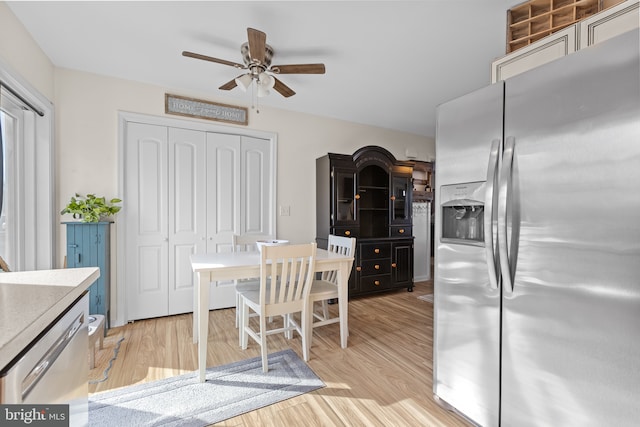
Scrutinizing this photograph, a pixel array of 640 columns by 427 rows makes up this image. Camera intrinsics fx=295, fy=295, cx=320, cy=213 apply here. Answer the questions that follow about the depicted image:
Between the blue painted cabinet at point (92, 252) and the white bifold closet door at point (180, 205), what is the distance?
37cm

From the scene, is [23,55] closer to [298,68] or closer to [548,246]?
[298,68]

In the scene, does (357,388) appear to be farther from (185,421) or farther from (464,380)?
(185,421)

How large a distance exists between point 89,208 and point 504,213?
3138mm

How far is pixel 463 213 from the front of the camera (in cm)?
166

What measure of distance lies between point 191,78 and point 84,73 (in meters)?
0.96

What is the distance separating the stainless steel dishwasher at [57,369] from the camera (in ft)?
2.09

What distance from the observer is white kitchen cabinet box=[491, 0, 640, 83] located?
132 cm

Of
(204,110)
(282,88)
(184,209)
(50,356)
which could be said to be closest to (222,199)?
(184,209)

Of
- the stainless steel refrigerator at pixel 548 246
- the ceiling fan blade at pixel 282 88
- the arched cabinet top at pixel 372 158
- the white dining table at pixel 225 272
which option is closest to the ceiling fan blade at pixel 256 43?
the ceiling fan blade at pixel 282 88

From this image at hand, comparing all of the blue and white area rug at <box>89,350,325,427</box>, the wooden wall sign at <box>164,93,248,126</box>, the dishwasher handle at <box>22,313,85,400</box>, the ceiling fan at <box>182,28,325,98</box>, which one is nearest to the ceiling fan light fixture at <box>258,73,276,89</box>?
the ceiling fan at <box>182,28,325,98</box>

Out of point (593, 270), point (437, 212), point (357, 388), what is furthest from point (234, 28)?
point (357, 388)

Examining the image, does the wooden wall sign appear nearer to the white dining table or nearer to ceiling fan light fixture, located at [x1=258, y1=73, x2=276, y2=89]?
ceiling fan light fixture, located at [x1=258, y1=73, x2=276, y2=89]

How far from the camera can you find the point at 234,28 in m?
2.13

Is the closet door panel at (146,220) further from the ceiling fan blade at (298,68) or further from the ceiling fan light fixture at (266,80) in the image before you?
→ the ceiling fan blade at (298,68)
